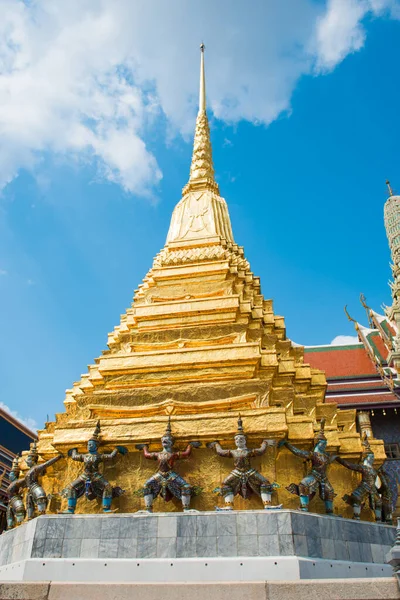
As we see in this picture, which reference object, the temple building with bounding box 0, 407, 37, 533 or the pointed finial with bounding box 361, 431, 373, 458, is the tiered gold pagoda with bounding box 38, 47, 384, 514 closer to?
the pointed finial with bounding box 361, 431, 373, 458

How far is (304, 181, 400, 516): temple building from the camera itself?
1831cm

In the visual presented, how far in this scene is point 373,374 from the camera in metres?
20.4

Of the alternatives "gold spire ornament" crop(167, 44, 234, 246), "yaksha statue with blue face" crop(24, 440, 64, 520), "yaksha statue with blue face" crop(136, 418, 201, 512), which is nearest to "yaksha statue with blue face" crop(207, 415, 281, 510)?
"yaksha statue with blue face" crop(136, 418, 201, 512)

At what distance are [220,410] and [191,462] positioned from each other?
51.5 inches

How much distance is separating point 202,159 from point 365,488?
15.7 meters

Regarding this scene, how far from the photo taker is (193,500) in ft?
31.9

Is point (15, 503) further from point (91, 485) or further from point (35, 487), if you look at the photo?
point (91, 485)

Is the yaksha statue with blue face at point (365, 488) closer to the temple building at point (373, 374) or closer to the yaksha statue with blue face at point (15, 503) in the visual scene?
the temple building at point (373, 374)

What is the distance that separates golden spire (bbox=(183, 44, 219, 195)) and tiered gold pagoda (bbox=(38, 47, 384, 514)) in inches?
201

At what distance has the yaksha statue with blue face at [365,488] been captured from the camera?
10.0 metres

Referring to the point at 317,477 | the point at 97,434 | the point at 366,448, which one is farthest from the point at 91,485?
the point at 366,448

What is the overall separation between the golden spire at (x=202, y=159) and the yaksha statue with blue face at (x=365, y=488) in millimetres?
13006

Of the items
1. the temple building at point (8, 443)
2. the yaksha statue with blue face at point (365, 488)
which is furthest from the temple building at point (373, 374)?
the temple building at point (8, 443)

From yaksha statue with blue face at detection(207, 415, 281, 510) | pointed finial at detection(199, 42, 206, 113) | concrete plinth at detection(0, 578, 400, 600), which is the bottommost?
concrete plinth at detection(0, 578, 400, 600)
